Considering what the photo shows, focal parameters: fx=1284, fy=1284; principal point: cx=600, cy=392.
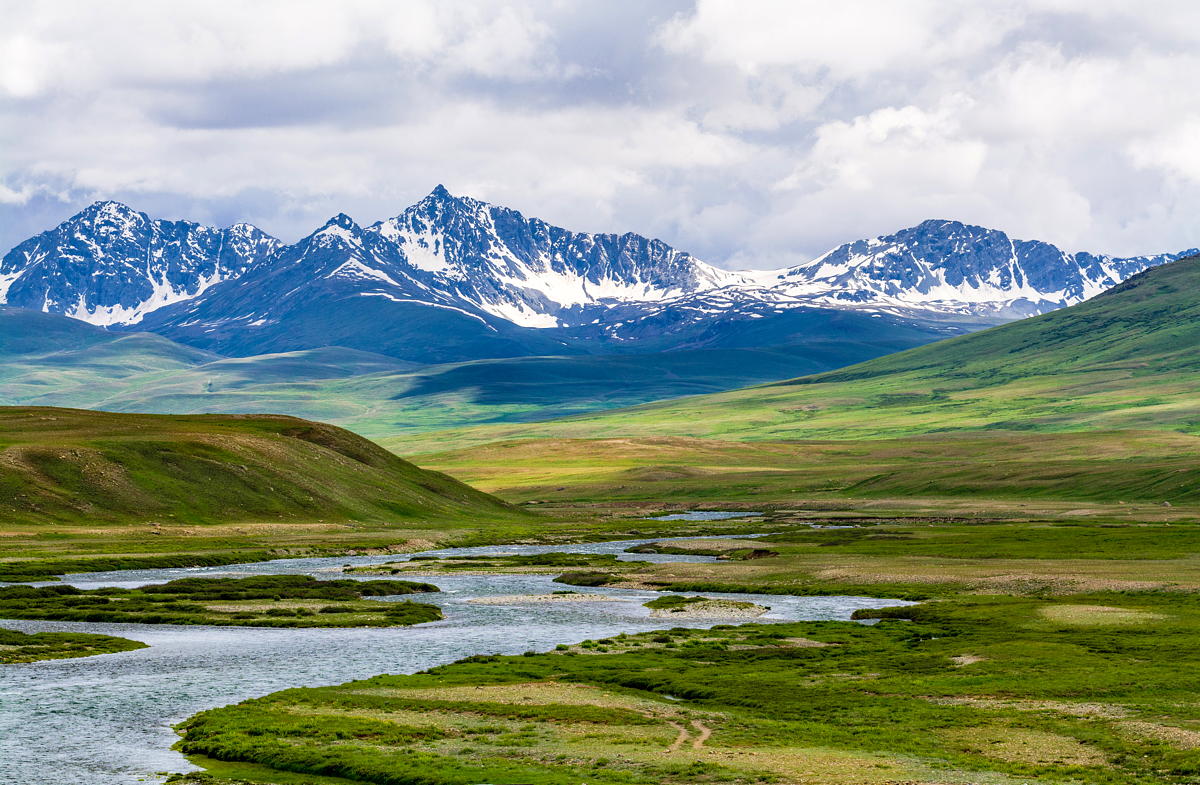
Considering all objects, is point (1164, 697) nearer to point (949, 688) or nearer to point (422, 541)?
point (949, 688)

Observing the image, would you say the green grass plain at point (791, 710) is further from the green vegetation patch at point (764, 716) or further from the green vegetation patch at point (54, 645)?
the green vegetation patch at point (54, 645)

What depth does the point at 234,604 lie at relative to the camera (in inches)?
4016

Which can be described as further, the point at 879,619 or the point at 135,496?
the point at 135,496

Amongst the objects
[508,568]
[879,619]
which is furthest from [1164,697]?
[508,568]

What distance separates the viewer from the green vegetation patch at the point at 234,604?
92250 mm

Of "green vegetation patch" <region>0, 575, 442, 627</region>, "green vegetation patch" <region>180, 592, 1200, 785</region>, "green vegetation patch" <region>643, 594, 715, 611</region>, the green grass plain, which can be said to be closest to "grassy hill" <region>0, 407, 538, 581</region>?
"green vegetation patch" <region>0, 575, 442, 627</region>

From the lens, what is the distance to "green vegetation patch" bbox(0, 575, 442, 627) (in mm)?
92250

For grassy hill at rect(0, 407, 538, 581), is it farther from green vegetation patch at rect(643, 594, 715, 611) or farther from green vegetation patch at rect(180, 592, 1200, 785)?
green vegetation patch at rect(180, 592, 1200, 785)

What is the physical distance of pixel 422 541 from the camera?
166m

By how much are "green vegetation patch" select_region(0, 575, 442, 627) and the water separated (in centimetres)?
252

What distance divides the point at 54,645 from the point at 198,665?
11205 mm

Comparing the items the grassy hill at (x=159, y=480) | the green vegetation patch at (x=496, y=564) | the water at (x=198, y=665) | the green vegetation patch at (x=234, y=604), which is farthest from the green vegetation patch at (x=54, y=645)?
the grassy hill at (x=159, y=480)

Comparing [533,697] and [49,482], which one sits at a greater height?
[49,482]

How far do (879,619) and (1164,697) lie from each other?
34.8 meters
